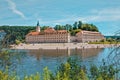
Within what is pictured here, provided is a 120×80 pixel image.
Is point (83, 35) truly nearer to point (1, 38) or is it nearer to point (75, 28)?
point (75, 28)

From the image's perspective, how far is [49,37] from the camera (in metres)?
116

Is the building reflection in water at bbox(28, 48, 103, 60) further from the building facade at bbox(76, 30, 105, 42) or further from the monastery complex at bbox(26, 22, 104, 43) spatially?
the building facade at bbox(76, 30, 105, 42)

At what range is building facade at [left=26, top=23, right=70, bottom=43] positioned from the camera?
366ft

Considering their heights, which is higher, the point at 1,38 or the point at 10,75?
the point at 1,38

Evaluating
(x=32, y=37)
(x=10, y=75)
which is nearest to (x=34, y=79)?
(x=10, y=75)

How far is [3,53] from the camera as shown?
14.8ft

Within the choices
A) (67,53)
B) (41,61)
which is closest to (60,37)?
(67,53)

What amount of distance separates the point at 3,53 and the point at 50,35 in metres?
110

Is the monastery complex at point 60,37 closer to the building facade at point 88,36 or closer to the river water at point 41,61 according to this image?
the building facade at point 88,36

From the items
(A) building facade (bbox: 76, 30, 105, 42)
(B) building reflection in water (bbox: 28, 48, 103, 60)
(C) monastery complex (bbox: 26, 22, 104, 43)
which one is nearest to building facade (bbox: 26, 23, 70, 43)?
(C) monastery complex (bbox: 26, 22, 104, 43)

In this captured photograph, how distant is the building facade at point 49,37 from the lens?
366 feet

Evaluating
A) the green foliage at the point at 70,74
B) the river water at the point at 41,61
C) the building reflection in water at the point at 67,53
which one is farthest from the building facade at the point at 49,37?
the green foliage at the point at 70,74

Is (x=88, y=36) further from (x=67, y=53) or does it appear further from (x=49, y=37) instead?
(x=67, y=53)

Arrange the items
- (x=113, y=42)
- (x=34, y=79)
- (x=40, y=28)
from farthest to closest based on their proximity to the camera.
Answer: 1. (x=40, y=28)
2. (x=34, y=79)
3. (x=113, y=42)
